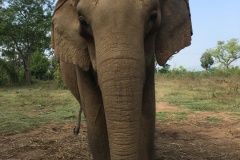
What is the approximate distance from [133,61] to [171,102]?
1090 centimetres

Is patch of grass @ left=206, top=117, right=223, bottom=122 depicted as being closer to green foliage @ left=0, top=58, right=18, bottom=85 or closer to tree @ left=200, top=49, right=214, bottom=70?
green foliage @ left=0, top=58, right=18, bottom=85

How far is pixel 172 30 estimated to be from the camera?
143 inches

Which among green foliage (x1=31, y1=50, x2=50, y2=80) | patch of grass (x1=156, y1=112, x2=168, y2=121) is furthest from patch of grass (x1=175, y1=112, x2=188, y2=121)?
→ green foliage (x1=31, y1=50, x2=50, y2=80)

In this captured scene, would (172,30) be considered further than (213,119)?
No

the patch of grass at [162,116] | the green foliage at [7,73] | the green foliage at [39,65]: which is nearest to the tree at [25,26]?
the green foliage at [7,73]

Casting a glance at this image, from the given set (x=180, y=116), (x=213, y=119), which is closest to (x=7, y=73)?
(x=180, y=116)

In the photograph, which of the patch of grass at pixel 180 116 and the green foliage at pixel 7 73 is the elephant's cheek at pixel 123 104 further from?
the green foliage at pixel 7 73

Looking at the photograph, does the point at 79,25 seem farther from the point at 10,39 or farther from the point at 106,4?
the point at 10,39

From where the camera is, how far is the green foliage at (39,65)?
38.7m

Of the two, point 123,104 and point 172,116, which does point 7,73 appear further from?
point 123,104

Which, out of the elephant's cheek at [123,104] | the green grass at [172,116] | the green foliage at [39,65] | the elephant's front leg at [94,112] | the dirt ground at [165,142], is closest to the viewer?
the elephant's cheek at [123,104]

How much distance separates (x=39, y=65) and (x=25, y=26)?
33.6ft

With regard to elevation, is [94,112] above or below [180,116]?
above

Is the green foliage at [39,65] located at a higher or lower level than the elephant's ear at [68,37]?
higher
